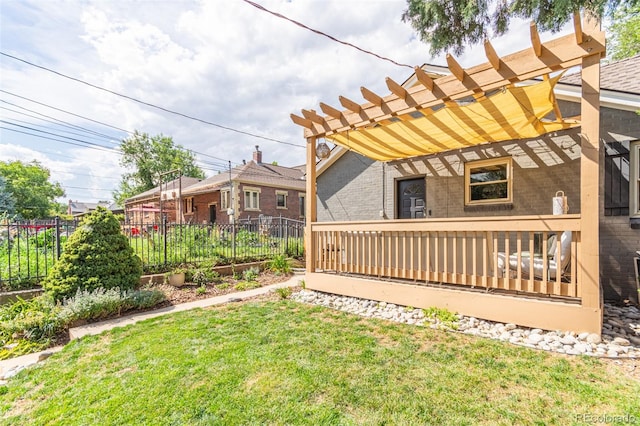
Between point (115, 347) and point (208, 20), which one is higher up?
point (208, 20)

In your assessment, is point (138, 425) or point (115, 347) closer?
point (138, 425)

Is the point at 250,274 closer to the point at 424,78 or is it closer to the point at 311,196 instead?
the point at 311,196

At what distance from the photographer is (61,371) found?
2969 millimetres

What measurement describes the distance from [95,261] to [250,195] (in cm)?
1376

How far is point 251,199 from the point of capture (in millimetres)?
18500

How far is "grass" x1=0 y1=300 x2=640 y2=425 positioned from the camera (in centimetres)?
206

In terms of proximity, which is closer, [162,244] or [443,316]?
[443,316]

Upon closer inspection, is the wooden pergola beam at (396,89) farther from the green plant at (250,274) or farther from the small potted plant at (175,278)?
the small potted plant at (175,278)

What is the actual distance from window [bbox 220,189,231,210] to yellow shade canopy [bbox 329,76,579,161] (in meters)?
13.7

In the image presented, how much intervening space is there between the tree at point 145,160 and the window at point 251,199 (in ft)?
58.4

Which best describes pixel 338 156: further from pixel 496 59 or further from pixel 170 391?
pixel 170 391

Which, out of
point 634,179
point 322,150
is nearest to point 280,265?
point 322,150

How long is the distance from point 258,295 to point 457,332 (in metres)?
3.70

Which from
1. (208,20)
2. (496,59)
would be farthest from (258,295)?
(208,20)
